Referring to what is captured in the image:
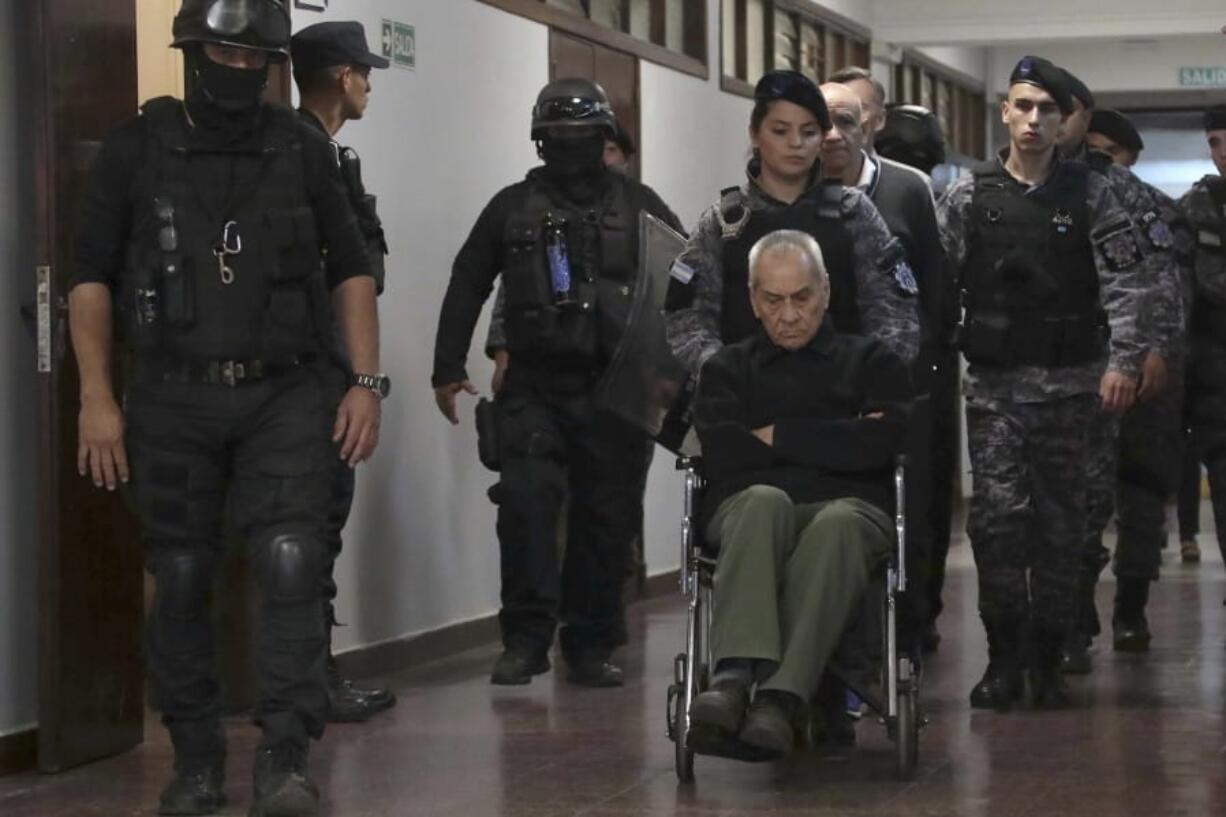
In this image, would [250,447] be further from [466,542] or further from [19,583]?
[466,542]

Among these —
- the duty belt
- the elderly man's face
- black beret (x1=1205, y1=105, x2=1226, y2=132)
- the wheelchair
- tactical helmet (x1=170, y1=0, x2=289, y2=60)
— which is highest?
black beret (x1=1205, y1=105, x2=1226, y2=132)

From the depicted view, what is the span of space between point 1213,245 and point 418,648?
285cm

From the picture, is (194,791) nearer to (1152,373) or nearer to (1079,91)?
(1152,373)

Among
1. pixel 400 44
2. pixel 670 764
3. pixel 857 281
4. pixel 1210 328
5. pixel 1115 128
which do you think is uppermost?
pixel 400 44

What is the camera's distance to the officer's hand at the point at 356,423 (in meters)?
5.15

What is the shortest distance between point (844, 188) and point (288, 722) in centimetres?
195

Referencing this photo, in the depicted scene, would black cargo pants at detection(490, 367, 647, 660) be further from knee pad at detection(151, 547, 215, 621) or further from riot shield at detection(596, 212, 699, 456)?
knee pad at detection(151, 547, 215, 621)

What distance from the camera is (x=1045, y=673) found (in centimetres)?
662

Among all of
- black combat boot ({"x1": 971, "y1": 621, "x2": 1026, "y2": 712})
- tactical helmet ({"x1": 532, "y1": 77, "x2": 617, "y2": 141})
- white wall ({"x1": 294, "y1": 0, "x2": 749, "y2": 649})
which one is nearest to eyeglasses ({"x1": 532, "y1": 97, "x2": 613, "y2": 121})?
tactical helmet ({"x1": 532, "y1": 77, "x2": 617, "y2": 141})

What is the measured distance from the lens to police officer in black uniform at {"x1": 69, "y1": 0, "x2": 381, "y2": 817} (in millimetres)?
5016

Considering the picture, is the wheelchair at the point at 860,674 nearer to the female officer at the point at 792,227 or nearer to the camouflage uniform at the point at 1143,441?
the female officer at the point at 792,227

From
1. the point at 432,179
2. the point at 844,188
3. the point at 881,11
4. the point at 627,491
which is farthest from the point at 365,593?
the point at 881,11

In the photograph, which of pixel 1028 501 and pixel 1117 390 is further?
pixel 1028 501

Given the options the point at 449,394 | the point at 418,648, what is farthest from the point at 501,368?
the point at 418,648
